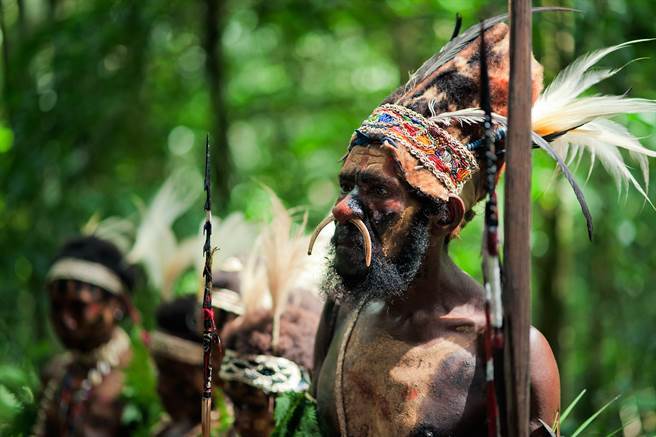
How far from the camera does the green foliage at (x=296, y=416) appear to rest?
308 cm

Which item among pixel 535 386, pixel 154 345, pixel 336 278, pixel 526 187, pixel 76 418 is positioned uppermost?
pixel 526 187

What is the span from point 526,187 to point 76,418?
13.1ft

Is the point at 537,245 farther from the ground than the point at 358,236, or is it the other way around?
the point at 358,236

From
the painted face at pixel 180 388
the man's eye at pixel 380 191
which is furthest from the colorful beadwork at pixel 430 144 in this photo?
the painted face at pixel 180 388

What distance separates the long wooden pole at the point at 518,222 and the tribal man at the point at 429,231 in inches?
11.5

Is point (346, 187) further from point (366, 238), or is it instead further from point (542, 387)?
point (542, 387)

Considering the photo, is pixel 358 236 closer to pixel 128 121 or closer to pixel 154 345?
pixel 154 345

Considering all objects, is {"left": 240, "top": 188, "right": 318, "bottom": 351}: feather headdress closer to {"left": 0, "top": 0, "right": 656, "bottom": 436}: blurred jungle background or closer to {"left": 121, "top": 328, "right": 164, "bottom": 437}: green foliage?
{"left": 121, "top": 328, "right": 164, "bottom": 437}: green foliage

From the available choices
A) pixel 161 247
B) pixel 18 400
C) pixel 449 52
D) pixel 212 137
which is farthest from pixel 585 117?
pixel 212 137

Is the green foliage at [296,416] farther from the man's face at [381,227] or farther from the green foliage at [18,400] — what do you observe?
the green foliage at [18,400]

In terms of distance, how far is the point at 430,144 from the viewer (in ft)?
8.89

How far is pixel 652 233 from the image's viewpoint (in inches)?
273

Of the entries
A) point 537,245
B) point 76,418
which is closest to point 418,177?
point 76,418

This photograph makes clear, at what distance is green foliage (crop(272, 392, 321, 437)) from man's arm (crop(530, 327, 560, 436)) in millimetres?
818
